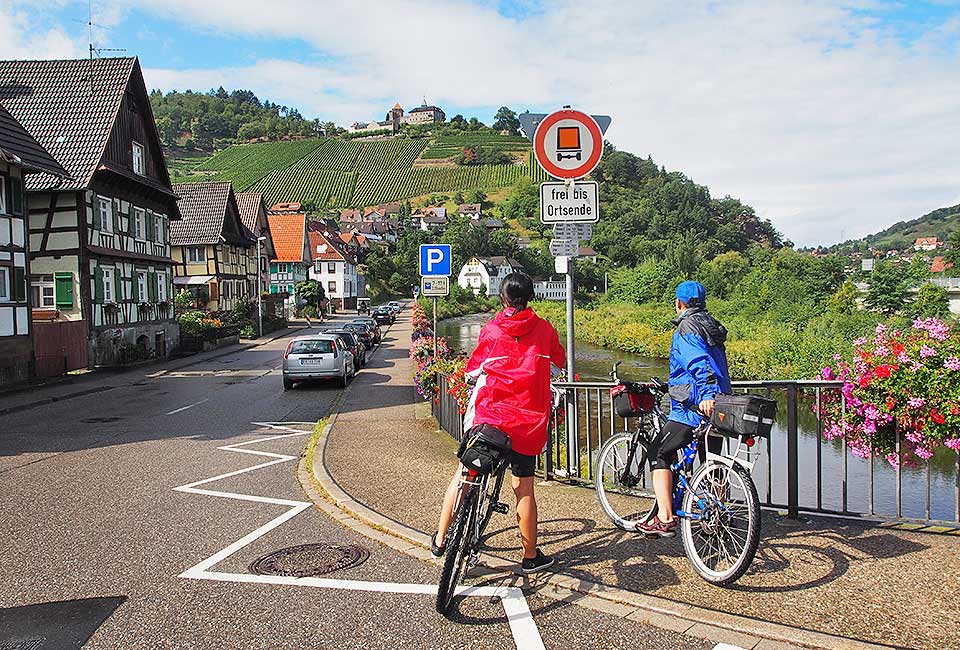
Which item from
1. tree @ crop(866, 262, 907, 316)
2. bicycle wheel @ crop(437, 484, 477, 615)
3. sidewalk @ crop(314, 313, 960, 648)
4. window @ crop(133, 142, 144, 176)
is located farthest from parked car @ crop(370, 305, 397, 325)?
bicycle wheel @ crop(437, 484, 477, 615)

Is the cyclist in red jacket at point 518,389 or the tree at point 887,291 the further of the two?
the tree at point 887,291

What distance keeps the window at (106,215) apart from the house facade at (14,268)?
16.8 ft

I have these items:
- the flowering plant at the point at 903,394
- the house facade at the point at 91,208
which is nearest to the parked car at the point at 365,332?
the house facade at the point at 91,208

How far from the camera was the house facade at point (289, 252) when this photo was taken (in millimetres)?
76125

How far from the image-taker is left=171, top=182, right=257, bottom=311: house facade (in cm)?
5028

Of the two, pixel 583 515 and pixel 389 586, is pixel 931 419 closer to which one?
pixel 583 515

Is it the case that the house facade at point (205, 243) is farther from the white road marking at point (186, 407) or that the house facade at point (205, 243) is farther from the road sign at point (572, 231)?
the road sign at point (572, 231)

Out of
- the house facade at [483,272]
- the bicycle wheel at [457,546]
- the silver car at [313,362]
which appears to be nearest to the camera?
the bicycle wheel at [457,546]

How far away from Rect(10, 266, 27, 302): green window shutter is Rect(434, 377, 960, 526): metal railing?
1643cm

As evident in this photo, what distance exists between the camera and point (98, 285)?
2867cm

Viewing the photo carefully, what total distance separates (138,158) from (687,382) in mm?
32133

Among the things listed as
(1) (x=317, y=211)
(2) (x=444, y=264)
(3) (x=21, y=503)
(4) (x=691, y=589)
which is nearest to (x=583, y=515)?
(4) (x=691, y=589)

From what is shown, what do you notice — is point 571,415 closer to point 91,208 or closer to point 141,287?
point 91,208

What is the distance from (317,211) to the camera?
146 m
